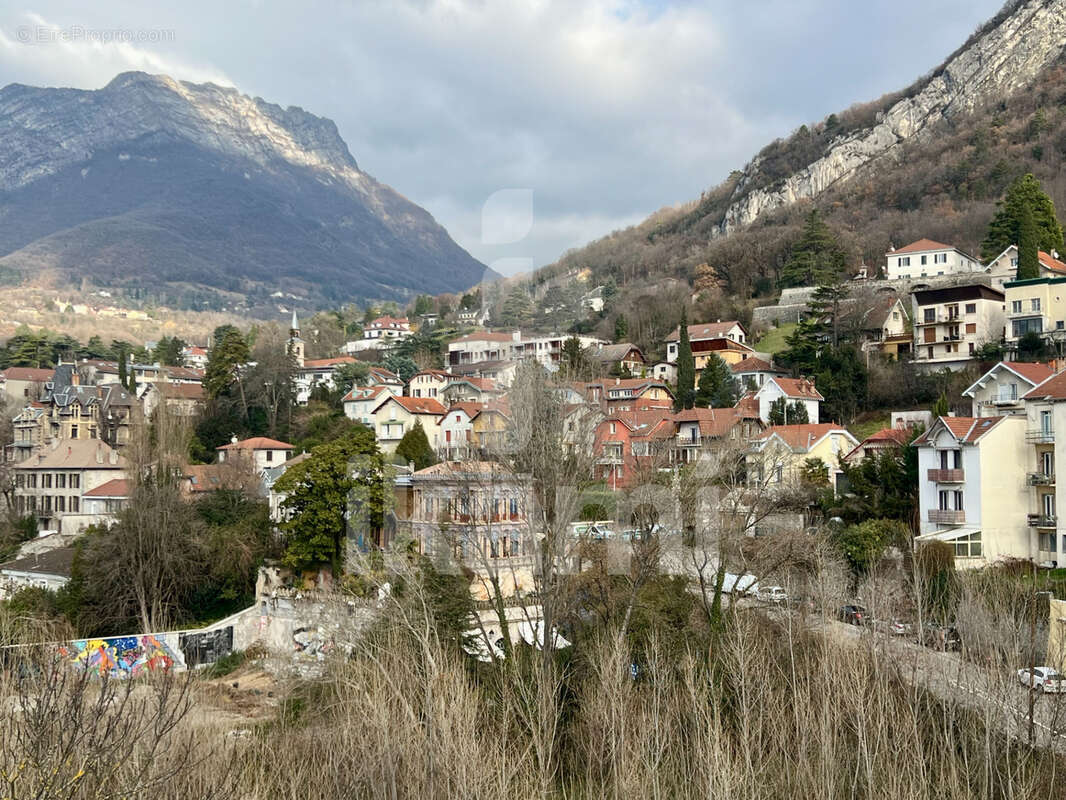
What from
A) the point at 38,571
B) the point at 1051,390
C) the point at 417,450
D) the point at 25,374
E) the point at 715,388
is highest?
the point at 25,374

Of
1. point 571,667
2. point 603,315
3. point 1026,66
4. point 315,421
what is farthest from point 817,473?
point 1026,66

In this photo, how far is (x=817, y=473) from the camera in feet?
96.6

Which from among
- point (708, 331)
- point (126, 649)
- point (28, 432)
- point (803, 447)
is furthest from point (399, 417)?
point (28, 432)

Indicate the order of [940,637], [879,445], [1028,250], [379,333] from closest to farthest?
[940,637] → [879,445] → [1028,250] → [379,333]

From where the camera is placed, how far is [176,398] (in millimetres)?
45906

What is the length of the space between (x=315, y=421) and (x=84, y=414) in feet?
45.7

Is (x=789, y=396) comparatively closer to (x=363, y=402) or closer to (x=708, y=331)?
(x=708, y=331)

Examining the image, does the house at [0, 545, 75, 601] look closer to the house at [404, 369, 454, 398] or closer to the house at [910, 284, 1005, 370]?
the house at [404, 369, 454, 398]

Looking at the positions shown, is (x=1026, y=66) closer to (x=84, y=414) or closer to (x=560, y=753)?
(x=84, y=414)

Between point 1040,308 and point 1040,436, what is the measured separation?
14.7 m

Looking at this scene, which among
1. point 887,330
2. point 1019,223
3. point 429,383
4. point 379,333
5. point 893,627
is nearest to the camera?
point 893,627

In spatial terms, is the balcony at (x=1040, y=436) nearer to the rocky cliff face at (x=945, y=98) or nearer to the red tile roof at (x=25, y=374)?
the red tile roof at (x=25, y=374)

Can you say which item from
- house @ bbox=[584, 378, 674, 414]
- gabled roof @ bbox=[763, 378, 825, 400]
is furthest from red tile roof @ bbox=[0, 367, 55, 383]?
gabled roof @ bbox=[763, 378, 825, 400]

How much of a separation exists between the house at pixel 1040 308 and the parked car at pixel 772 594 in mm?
19589
